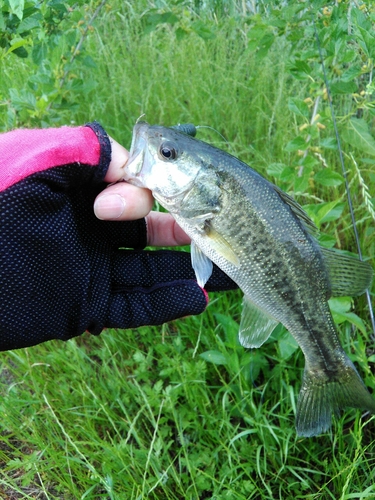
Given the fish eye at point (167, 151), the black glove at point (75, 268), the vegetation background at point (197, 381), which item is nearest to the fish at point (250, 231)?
the fish eye at point (167, 151)

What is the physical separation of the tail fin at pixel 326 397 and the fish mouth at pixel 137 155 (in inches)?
38.8

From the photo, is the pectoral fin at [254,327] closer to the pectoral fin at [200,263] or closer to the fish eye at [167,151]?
the pectoral fin at [200,263]

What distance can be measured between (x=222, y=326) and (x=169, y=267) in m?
0.47

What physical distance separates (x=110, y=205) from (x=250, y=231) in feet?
1.60

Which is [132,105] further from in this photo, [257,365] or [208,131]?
[257,365]

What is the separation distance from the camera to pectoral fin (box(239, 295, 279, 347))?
68.4 inches

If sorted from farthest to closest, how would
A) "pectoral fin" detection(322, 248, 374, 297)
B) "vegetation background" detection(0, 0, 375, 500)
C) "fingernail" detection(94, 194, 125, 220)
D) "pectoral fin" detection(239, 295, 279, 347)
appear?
"vegetation background" detection(0, 0, 375, 500) → "pectoral fin" detection(239, 295, 279, 347) → "pectoral fin" detection(322, 248, 374, 297) → "fingernail" detection(94, 194, 125, 220)

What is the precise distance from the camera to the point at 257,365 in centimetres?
220

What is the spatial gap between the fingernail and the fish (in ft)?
0.35

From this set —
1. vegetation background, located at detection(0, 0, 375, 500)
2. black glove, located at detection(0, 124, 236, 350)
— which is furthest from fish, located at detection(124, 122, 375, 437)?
vegetation background, located at detection(0, 0, 375, 500)

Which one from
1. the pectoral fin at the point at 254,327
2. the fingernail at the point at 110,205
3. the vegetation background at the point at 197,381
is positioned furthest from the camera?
the vegetation background at the point at 197,381

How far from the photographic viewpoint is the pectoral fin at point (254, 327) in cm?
174

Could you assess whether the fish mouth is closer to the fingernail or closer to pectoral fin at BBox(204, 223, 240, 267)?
the fingernail

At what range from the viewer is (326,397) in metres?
1.74
